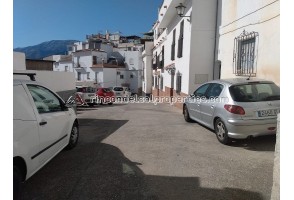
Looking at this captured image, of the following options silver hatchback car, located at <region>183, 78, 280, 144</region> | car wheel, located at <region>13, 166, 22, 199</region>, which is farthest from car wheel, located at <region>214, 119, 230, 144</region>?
car wheel, located at <region>13, 166, 22, 199</region>

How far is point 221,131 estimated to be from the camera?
607cm

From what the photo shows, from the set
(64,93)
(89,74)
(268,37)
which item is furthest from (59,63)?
(268,37)

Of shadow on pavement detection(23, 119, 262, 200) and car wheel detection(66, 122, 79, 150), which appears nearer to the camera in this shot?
shadow on pavement detection(23, 119, 262, 200)

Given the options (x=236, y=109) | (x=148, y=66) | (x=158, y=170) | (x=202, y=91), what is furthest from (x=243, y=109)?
(x=148, y=66)

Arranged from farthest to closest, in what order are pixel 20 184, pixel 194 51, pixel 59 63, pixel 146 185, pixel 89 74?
pixel 59 63 → pixel 89 74 → pixel 194 51 → pixel 146 185 → pixel 20 184

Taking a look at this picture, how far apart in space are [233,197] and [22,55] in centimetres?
1281

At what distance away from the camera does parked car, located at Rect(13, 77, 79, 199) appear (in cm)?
323

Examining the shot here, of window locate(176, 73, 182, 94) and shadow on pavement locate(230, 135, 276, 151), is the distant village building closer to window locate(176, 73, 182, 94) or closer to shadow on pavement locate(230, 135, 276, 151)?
window locate(176, 73, 182, 94)

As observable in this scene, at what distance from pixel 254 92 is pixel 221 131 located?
1.21m

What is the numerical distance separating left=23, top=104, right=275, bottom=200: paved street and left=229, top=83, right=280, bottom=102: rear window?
1113 mm

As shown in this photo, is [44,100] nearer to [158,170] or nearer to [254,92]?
[158,170]

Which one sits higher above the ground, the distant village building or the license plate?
the distant village building

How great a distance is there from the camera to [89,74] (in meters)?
51.7
